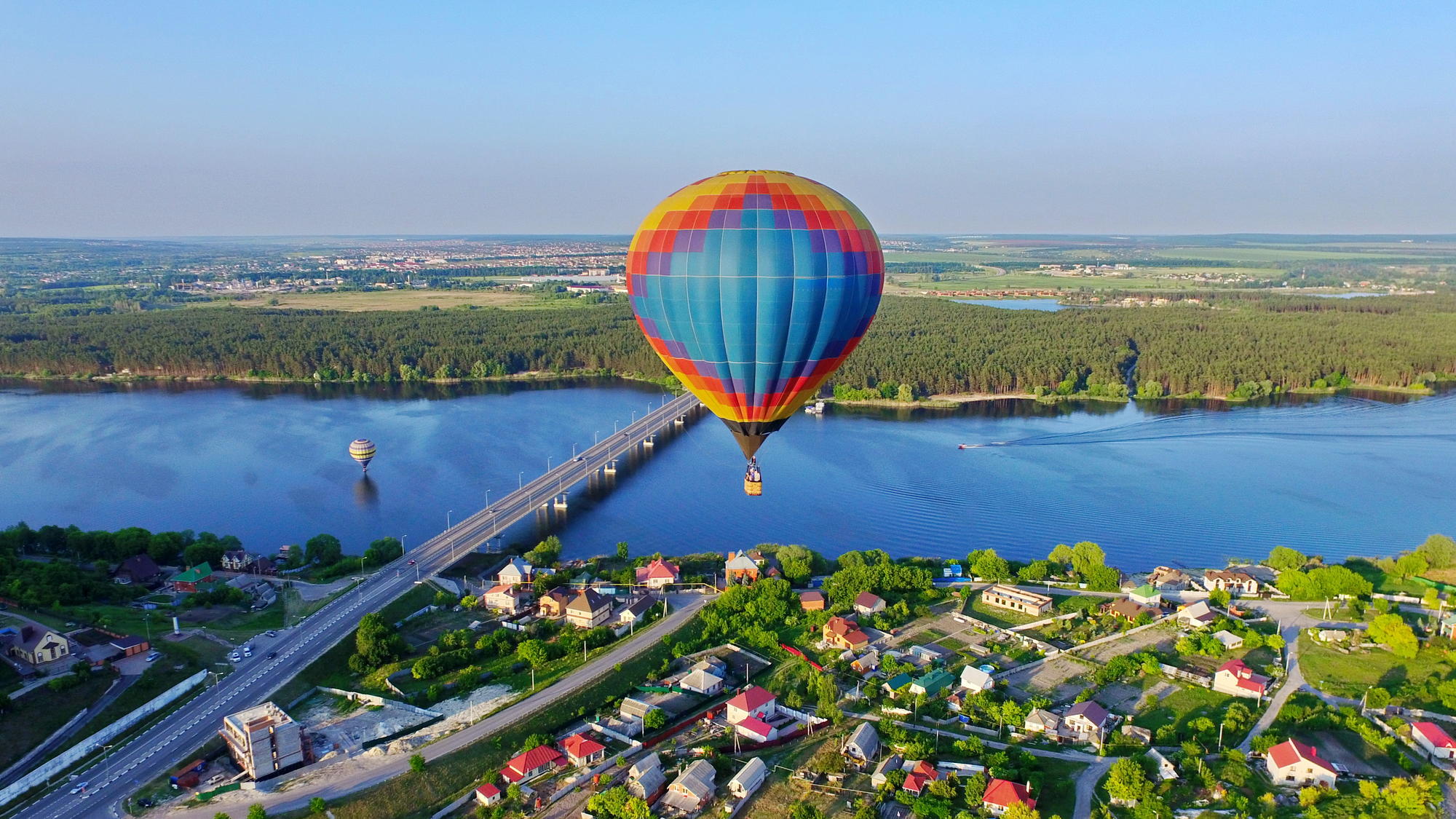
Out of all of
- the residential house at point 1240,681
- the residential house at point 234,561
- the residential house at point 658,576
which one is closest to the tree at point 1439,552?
the residential house at point 1240,681

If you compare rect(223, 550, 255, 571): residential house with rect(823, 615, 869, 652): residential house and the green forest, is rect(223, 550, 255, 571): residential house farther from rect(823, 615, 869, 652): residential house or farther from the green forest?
the green forest

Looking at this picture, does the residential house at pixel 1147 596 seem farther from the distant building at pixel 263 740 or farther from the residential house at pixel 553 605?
the distant building at pixel 263 740

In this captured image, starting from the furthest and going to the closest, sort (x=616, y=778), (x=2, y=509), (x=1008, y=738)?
(x=2, y=509) < (x=1008, y=738) < (x=616, y=778)

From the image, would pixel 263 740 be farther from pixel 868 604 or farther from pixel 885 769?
pixel 868 604

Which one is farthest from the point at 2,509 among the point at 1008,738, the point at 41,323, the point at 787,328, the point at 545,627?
the point at 41,323

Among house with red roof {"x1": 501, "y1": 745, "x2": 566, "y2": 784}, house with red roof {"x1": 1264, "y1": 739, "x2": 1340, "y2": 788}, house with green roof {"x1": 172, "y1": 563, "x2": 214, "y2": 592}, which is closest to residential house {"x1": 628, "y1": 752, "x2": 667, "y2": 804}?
house with red roof {"x1": 501, "y1": 745, "x2": 566, "y2": 784}

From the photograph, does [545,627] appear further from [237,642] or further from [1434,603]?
[1434,603]
